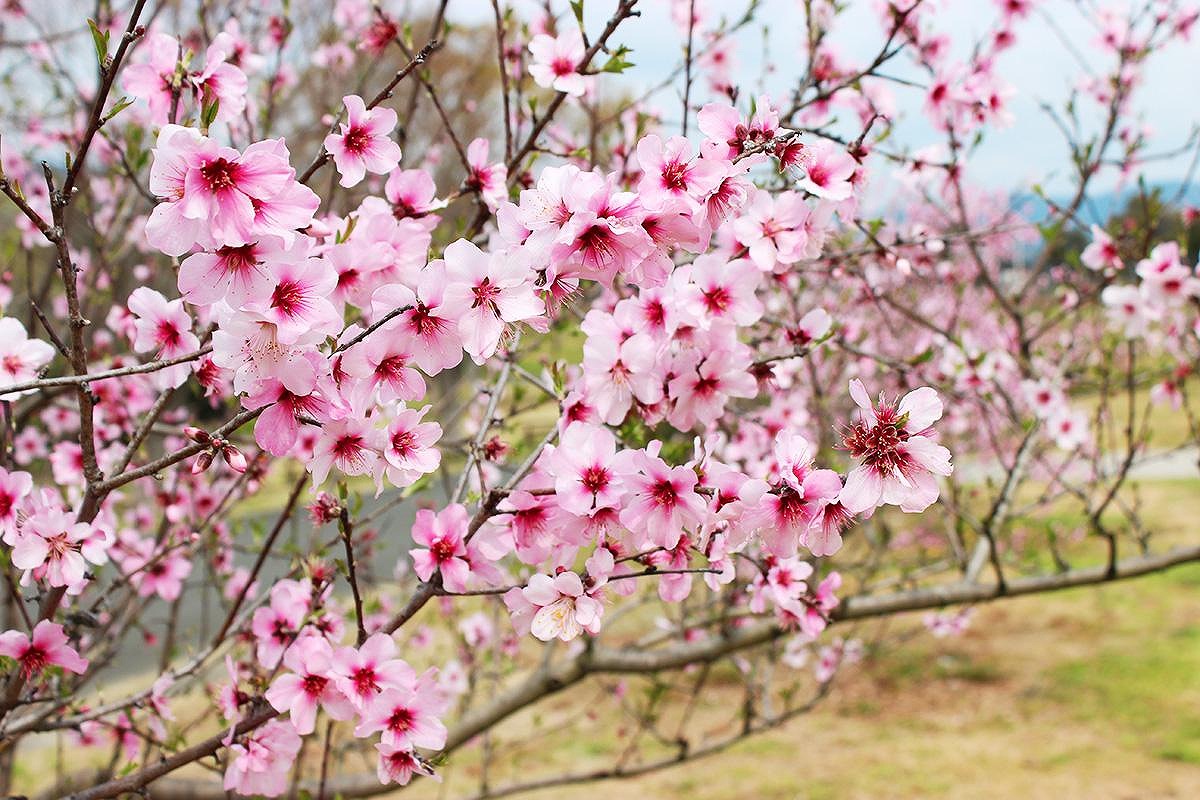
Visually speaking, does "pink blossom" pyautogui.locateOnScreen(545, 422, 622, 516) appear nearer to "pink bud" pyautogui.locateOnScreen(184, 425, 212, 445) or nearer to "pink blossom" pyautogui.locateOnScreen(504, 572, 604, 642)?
"pink blossom" pyautogui.locateOnScreen(504, 572, 604, 642)

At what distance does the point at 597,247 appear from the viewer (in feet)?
3.66

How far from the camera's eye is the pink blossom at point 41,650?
4.86 feet

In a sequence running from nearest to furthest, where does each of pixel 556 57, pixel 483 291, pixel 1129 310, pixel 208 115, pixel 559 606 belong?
pixel 483 291
pixel 208 115
pixel 559 606
pixel 556 57
pixel 1129 310

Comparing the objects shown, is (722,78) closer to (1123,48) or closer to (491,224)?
(1123,48)

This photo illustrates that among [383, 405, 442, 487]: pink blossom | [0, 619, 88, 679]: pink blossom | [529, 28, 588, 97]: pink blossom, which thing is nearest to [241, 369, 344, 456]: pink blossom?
[383, 405, 442, 487]: pink blossom

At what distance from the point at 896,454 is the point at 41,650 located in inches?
54.3

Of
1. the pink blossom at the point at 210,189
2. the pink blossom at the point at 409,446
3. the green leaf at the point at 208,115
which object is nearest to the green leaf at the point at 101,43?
the green leaf at the point at 208,115

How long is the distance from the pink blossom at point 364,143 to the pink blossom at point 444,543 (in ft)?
1.75

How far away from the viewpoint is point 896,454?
1.13 metres

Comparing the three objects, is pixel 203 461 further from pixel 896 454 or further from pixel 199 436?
pixel 896 454

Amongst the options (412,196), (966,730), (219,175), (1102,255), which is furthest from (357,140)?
(966,730)

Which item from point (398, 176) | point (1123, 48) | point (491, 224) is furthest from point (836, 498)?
point (1123, 48)

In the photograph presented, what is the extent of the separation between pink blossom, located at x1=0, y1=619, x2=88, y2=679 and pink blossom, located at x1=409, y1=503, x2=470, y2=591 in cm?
57

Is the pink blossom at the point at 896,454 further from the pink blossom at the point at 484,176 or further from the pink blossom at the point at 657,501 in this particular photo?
the pink blossom at the point at 484,176
